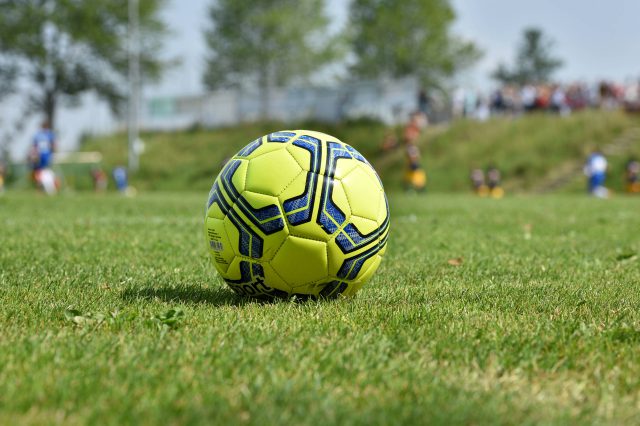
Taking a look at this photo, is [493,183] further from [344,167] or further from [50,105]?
[50,105]

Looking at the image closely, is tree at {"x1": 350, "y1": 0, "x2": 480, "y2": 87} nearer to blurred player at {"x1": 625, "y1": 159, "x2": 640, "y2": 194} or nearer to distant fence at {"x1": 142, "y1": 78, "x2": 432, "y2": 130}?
distant fence at {"x1": 142, "y1": 78, "x2": 432, "y2": 130}

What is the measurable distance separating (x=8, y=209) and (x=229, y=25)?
50.2 m

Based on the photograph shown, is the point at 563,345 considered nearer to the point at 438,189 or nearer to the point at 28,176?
the point at 438,189

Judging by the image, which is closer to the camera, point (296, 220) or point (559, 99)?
point (296, 220)

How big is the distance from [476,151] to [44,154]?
22.1 metres

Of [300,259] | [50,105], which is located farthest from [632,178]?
[50,105]

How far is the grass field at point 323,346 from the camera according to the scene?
2.44 meters

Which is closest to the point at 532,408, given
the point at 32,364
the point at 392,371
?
the point at 392,371

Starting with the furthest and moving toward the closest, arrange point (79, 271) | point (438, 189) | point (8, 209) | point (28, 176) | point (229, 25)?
point (229, 25), point (28, 176), point (438, 189), point (8, 209), point (79, 271)

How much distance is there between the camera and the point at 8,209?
1378 centimetres

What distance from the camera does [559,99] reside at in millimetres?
38875

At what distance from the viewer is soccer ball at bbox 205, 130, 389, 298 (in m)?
4.26

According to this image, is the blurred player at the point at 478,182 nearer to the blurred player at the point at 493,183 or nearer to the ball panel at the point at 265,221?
the blurred player at the point at 493,183

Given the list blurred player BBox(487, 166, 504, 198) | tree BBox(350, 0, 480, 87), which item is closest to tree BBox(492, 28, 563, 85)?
tree BBox(350, 0, 480, 87)
